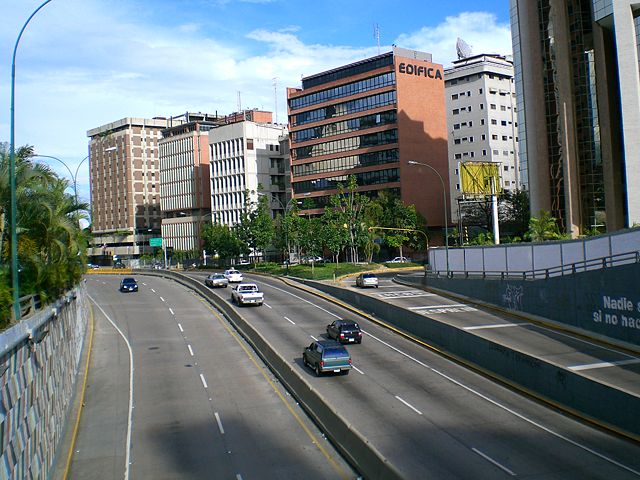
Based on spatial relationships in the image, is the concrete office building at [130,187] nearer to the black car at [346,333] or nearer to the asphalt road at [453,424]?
the black car at [346,333]

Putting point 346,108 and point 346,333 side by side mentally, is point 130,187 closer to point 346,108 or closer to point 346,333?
point 346,108

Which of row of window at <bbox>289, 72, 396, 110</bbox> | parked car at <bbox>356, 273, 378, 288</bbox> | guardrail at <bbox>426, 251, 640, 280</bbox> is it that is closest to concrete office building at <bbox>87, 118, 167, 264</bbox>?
row of window at <bbox>289, 72, 396, 110</bbox>

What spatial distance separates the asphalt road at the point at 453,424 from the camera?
1814 centimetres

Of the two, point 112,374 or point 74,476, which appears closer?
point 74,476

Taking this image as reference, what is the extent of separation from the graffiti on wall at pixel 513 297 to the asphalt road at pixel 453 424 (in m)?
9.62

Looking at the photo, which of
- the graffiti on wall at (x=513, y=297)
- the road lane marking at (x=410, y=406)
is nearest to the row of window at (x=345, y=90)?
the graffiti on wall at (x=513, y=297)

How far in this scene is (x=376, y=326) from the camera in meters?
43.8

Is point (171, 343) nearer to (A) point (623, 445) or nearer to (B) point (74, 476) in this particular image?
(B) point (74, 476)

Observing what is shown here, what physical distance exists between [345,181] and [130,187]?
67423 millimetres

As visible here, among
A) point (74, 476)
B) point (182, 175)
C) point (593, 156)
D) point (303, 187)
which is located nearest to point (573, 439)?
point (74, 476)

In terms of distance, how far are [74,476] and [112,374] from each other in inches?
536

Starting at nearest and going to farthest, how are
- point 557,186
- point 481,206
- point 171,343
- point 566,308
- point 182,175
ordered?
point 566,308
point 171,343
point 557,186
point 481,206
point 182,175

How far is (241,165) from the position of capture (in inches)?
4995

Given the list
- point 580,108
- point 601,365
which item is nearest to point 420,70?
point 580,108
